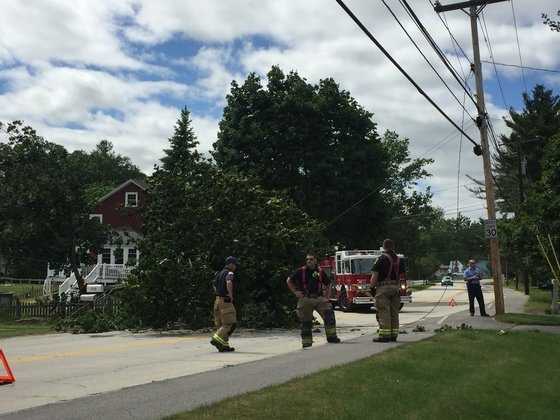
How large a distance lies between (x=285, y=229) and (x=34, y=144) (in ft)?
47.3

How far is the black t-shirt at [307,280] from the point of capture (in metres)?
12.6

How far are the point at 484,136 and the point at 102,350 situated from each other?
12.5m

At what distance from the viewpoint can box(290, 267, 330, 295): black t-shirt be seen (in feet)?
41.3

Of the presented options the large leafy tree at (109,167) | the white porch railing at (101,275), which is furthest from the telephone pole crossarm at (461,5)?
the large leafy tree at (109,167)

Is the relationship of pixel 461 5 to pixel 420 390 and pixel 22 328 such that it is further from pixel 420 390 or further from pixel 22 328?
pixel 22 328

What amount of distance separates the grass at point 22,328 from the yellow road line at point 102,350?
5335mm

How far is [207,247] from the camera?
1788 cm

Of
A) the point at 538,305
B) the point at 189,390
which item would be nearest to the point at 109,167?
the point at 538,305

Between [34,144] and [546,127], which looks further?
[546,127]

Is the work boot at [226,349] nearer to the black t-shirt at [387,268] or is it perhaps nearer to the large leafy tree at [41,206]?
the black t-shirt at [387,268]

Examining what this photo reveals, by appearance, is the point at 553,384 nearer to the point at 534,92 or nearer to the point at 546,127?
the point at 546,127

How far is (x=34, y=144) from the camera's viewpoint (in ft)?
91.1

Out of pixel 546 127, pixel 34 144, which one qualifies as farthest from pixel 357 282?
pixel 546 127

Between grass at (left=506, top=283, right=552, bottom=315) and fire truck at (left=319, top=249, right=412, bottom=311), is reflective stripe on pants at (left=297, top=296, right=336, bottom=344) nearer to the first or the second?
grass at (left=506, top=283, right=552, bottom=315)
